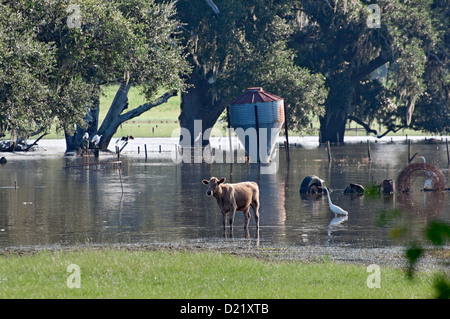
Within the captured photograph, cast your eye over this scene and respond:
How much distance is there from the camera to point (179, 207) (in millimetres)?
27688

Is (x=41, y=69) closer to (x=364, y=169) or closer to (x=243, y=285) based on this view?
(x=243, y=285)

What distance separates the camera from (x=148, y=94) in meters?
38.9

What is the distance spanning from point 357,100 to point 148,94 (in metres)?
45.6

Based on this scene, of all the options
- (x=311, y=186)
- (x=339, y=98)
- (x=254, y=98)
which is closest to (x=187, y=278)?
(x=311, y=186)

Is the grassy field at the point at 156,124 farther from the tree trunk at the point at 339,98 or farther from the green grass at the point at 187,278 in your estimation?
the green grass at the point at 187,278

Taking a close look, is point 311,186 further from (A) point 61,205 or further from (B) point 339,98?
(B) point 339,98

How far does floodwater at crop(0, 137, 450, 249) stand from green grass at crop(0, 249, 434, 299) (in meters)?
1.39

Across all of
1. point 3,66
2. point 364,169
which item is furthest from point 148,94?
point 364,169

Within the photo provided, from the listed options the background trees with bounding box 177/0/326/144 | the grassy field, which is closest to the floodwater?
the background trees with bounding box 177/0/326/144

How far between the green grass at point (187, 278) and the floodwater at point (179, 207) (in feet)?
4.56

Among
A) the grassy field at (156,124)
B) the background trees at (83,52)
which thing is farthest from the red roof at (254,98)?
the grassy field at (156,124)

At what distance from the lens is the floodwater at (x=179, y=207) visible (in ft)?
65.1

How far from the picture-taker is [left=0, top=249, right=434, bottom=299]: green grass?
1113 cm
